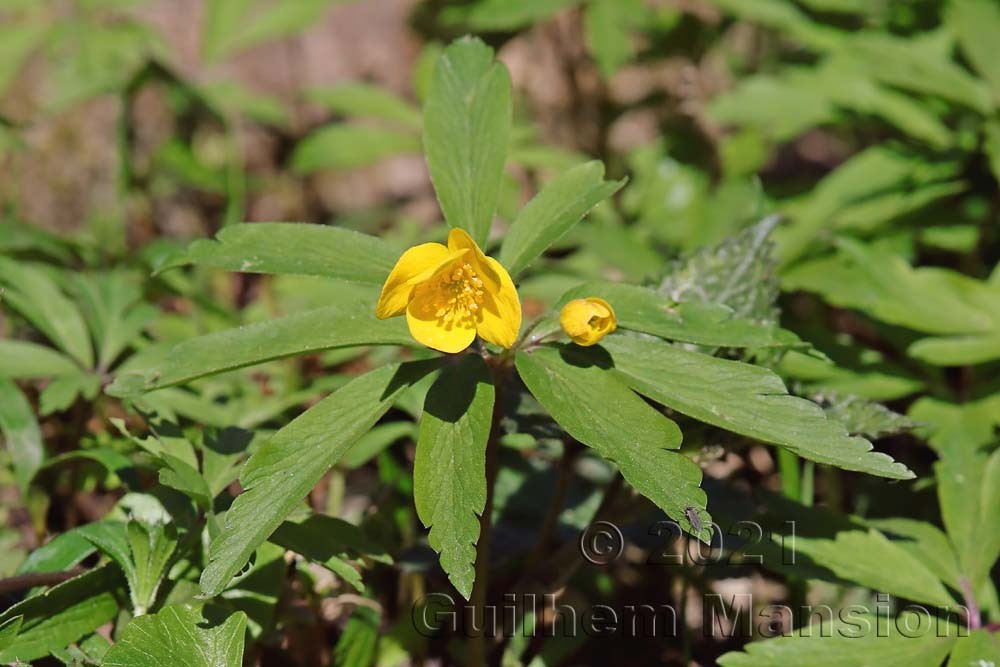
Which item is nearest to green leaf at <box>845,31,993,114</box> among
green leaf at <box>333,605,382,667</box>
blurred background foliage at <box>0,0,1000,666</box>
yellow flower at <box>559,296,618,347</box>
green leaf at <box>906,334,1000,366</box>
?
blurred background foliage at <box>0,0,1000,666</box>

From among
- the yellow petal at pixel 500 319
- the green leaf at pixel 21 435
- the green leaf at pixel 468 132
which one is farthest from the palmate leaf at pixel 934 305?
the green leaf at pixel 21 435

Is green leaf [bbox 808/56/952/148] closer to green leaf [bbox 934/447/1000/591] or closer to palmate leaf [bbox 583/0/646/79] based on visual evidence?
palmate leaf [bbox 583/0/646/79]

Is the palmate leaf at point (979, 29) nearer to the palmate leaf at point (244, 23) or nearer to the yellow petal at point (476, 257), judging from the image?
the yellow petal at point (476, 257)

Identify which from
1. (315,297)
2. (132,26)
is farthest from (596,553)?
(132,26)

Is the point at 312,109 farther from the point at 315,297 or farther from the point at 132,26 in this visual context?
the point at 315,297

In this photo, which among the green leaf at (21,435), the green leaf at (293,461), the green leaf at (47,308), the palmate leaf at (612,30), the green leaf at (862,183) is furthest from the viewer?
the palmate leaf at (612,30)
